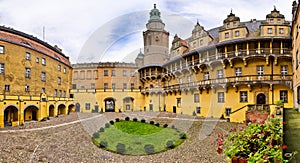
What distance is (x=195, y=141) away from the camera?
55.9ft

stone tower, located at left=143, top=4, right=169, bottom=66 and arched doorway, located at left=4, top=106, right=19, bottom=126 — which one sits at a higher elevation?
stone tower, located at left=143, top=4, right=169, bottom=66

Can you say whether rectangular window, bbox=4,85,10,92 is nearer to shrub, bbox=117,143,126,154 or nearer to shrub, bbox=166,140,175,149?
shrub, bbox=117,143,126,154

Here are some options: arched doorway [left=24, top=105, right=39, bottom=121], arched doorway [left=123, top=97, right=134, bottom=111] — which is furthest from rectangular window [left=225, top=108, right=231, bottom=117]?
arched doorway [left=24, top=105, right=39, bottom=121]

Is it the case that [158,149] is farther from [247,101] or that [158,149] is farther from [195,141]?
[247,101]

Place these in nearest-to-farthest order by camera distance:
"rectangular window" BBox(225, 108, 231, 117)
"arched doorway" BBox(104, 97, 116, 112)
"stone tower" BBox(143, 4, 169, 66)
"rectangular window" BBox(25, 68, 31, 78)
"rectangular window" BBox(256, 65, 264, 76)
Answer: "rectangular window" BBox(256, 65, 264, 76) → "rectangular window" BBox(225, 108, 231, 117) → "rectangular window" BBox(25, 68, 31, 78) → "stone tower" BBox(143, 4, 169, 66) → "arched doorway" BBox(104, 97, 116, 112)

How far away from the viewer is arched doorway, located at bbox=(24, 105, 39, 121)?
30.6 metres

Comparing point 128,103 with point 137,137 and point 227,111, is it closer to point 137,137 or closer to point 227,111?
point 227,111

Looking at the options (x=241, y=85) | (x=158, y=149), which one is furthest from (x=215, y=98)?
(x=158, y=149)

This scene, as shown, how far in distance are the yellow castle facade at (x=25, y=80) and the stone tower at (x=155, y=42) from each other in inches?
773

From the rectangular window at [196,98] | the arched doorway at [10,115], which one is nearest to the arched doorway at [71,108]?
the arched doorway at [10,115]

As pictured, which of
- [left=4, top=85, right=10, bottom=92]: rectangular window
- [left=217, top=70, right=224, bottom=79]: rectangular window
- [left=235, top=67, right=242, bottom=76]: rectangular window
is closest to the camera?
[left=4, top=85, right=10, bottom=92]: rectangular window

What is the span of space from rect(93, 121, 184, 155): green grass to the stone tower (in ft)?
84.9

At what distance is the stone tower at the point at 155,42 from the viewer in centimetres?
4762

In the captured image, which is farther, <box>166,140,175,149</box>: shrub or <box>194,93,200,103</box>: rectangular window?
<box>194,93,200,103</box>: rectangular window
